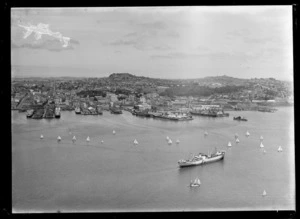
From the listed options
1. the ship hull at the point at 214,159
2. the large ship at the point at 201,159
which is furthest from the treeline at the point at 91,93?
the ship hull at the point at 214,159

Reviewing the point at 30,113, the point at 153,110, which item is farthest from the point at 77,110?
the point at 153,110

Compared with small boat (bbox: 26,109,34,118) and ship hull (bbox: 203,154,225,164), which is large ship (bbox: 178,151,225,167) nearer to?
ship hull (bbox: 203,154,225,164)

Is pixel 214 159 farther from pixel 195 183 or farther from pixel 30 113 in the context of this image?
pixel 30 113

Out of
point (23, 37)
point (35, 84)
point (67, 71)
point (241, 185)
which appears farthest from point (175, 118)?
point (23, 37)

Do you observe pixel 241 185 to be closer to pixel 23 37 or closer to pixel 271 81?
pixel 271 81

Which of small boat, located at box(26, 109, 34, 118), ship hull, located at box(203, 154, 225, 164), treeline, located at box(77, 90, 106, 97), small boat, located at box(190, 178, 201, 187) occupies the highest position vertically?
treeline, located at box(77, 90, 106, 97)

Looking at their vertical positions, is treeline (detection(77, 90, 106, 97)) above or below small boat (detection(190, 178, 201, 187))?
above

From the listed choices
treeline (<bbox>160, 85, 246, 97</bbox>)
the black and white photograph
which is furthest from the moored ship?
treeline (<bbox>160, 85, 246, 97</bbox>)

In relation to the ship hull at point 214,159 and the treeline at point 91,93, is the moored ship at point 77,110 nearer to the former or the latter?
the treeline at point 91,93

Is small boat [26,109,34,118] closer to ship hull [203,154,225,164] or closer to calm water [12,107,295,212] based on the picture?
calm water [12,107,295,212]
